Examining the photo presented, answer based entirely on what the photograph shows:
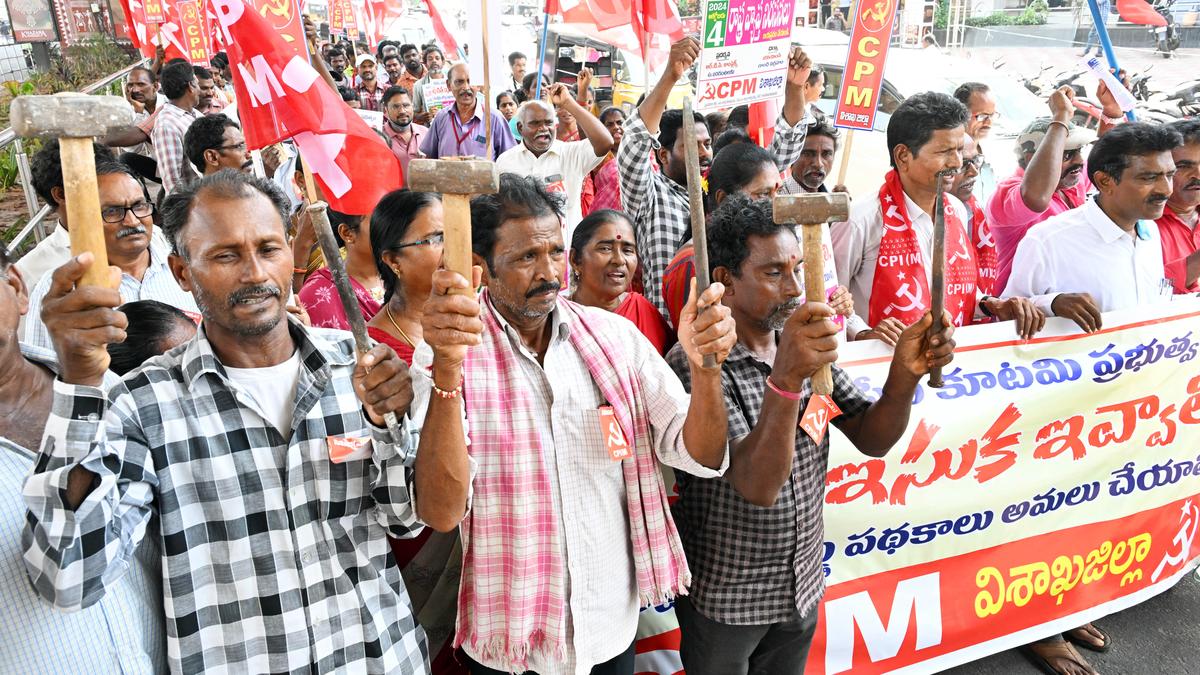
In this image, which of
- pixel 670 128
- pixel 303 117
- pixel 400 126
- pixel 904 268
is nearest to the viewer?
pixel 303 117

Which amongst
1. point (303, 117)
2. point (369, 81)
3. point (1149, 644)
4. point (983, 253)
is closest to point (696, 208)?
point (303, 117)

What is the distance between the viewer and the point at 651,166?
12.2 feet

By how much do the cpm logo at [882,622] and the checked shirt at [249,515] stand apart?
1776 millimetres

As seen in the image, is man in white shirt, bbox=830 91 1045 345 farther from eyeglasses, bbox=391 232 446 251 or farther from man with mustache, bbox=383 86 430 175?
man with mustache, bbox=383 86 430 175

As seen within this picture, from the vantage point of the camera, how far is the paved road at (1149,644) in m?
3.29

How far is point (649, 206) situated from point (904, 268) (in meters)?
1.18

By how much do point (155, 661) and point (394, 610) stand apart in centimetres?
48

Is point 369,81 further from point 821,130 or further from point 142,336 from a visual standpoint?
point 142,336

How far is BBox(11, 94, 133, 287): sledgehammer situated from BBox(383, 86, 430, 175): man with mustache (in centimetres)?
650

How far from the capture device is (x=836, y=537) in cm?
295

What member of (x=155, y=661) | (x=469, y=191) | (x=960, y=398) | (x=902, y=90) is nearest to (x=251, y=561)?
(x=155, y=661)

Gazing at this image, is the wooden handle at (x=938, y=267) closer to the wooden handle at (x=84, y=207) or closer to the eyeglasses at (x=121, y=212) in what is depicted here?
the wooden handle at (x=84, y=207)

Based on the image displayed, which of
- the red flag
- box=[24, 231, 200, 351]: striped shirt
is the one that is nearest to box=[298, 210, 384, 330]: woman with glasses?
box=[24, 231, 200, 351]: striped shirt

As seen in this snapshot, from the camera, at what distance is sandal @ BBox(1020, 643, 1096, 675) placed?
10.7 feet
